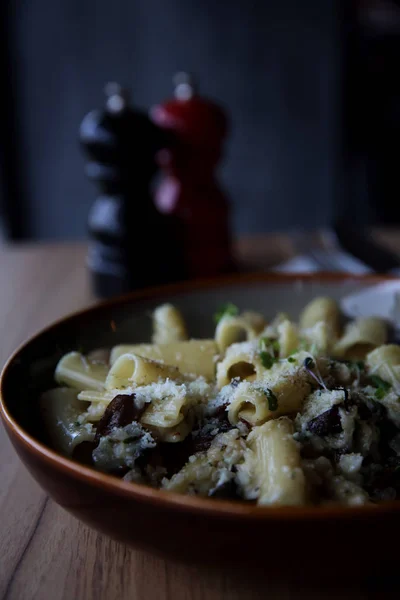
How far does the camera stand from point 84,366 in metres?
1.05

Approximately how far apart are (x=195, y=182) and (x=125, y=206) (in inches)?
11.6

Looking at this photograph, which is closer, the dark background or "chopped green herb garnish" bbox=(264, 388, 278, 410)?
"chopped green herb garnish" bbox=(264, 388, 278, 410)

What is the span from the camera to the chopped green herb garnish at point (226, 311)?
4.13ft

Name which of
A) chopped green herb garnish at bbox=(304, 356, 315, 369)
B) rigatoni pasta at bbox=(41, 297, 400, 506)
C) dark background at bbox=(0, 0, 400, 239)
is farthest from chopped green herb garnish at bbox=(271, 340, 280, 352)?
dark background at bbox=(0, 0, 400, 239)

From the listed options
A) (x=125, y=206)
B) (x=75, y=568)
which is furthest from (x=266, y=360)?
(x=125, y=206)

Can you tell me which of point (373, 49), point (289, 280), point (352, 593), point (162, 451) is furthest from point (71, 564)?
point (373, 49)

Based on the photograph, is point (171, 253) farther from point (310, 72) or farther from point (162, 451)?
point (310, 72)

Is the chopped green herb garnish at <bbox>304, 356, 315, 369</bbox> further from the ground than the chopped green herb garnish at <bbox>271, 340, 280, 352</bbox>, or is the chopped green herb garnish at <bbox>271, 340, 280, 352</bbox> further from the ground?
the chopped green herb garnish at <bbox>304, 356, 315, 369</bbox>

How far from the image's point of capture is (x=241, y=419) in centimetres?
88

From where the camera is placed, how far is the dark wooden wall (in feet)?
13.3

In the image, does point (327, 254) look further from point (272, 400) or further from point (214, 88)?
point (214, 88)

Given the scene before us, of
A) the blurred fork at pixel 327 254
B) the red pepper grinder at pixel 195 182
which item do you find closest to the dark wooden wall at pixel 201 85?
the blurred fork at pixel 327 254

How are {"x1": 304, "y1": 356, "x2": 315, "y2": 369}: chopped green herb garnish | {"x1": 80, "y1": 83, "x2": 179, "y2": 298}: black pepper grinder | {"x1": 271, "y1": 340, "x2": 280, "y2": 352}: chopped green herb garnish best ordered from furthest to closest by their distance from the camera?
{"x1": 80, "y1": 83, "x2": 179, "y2": 298}: black pepper grinder < {"x1": 271, "y1": 340, "x2": 280, "y2": 352}: chopped green herb garnish < {"x1": 304, "y1": 356, "x2": 315, "y2": 369}: chopped green herb garnish

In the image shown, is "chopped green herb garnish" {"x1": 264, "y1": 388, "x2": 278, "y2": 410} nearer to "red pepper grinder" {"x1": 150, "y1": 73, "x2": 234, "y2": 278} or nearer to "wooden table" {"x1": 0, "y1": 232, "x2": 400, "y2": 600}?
"wooden table" {"x1": 0, "y1": 232, "x2": 400, "y2": 600}
